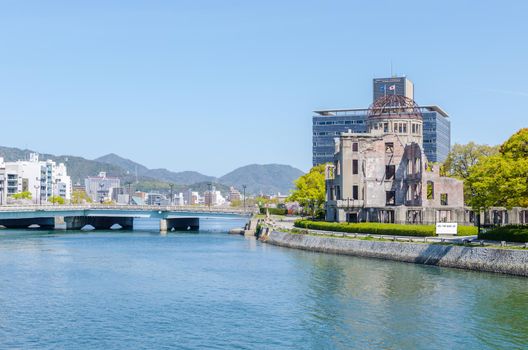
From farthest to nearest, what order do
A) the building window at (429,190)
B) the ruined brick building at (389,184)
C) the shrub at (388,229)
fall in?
the building window at (429,190)
the ruined brick building at (389,184)
the shrub at (388,229)

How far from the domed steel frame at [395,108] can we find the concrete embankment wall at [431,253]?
4158 centimetres

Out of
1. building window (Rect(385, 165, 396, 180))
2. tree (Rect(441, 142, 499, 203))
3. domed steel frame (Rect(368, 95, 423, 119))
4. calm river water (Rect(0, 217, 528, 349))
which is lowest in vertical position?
calm river water (Rect(0, 217, 528, 349))

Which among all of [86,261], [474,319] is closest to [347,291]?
[474,319]

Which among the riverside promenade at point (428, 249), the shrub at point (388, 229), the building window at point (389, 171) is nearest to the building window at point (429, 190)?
the building window at point (389, 171)

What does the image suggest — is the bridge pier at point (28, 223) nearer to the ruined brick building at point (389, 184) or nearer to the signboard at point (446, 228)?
the ruined brick building at point (389, 184)

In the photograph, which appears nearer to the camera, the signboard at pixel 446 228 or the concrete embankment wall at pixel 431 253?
the concrete embankment wall at pixel 431 253

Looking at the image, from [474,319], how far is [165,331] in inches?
968

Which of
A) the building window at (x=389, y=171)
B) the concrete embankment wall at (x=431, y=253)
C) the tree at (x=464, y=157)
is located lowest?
the concrete embankment wall at (x=431, y=253)

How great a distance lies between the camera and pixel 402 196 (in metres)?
125

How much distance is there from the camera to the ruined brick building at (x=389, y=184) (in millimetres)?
116625

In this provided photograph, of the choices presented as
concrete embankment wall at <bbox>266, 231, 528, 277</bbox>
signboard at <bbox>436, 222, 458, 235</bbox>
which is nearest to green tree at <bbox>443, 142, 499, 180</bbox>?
concrete embankment wall at <bbox>266, 231, 528, 277</bbox>

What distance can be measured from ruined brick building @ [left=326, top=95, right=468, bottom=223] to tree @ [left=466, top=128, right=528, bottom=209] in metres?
26.7

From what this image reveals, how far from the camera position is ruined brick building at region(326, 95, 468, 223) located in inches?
4592

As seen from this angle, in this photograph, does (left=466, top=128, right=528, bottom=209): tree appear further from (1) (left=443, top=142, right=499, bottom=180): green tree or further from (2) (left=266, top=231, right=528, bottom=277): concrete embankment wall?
(1) (left=443, top=142, right=499, bottom=180): green tree
